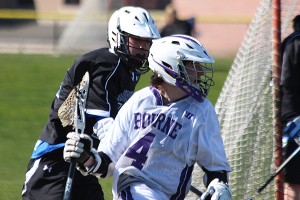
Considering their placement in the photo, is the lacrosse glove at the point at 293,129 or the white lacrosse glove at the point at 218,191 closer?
the white lacrosse glove at the point at 218,191

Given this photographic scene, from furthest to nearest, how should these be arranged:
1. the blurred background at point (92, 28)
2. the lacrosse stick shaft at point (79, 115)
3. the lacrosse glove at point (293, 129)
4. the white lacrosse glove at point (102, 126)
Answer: the blurred background at point (92, 28) < the lacrosse glove at point (293, 129) < the white lacrosse glove at point (102, 126) < the lacrosse stick shaft at point (79, 115)

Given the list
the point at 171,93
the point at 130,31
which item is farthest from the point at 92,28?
the point at 171,93

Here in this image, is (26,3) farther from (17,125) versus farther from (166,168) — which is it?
(166,168)

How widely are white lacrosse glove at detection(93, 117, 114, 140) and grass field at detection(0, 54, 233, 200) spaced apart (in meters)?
2.84

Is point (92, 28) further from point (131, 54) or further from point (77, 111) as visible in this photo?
point (77, 111)

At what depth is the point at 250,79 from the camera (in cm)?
678

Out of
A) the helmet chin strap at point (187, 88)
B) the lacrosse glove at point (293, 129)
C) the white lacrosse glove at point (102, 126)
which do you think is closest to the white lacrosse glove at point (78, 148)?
the white lacrosse glove at point (102, 126)

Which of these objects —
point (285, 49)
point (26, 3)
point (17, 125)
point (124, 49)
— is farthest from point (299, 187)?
point (26, 3)

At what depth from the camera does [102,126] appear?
5078mm

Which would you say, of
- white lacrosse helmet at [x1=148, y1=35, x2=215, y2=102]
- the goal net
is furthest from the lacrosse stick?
the goal net

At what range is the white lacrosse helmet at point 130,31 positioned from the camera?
5.39m

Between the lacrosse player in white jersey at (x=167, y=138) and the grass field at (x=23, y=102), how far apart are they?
132 inches

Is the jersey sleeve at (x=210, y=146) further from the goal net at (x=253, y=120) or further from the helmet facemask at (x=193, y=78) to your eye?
the goal net at (x=253, y=120)

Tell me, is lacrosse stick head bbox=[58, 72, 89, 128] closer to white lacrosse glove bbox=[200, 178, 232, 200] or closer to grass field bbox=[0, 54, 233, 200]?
white lacrosse glove bbox=[200, 178, 232, 200]
